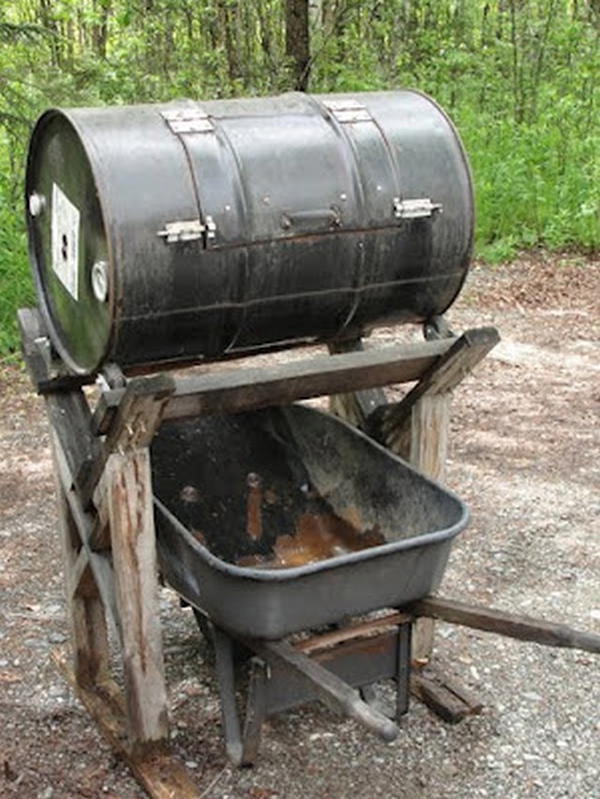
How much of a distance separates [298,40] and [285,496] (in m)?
7.40

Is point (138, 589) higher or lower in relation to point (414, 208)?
lower

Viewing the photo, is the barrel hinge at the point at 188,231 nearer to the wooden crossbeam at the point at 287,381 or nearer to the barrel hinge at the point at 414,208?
the wooden crossbeam at the point at 287,381

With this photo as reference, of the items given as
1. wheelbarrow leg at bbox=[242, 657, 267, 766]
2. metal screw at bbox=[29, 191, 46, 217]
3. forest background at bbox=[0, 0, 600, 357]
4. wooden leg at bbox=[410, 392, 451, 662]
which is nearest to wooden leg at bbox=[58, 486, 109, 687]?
wheelbarrow leg at bbox=[242, 657, 267, 766]

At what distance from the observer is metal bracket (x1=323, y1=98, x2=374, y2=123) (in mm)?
3016

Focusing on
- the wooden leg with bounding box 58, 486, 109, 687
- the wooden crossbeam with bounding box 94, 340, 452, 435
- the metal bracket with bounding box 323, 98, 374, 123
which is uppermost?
the metal bracket with bounding box 323, 98, 374, 123

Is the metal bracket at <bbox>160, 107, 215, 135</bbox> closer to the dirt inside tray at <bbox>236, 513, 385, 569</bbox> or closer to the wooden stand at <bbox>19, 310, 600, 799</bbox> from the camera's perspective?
the wooden stand at <bbox>19, 310, 600, 799</bbox>

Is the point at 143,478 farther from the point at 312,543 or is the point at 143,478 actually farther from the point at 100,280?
the point at 312,543

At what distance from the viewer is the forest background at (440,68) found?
934cm

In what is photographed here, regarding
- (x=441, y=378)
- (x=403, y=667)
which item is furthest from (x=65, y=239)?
(x=403, y=667)

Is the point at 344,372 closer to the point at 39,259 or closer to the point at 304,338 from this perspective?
the point at 304,338

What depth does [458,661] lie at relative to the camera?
386cm

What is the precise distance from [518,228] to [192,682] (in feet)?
22.0

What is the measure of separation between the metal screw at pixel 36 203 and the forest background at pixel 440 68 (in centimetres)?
495

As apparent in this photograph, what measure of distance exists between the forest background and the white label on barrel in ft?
16.9
